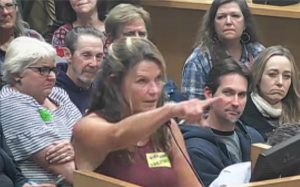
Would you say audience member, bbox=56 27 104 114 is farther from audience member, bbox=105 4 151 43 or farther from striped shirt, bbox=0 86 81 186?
striped shirt, bbox=0 86 81 186

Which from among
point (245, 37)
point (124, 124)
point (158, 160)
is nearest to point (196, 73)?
point (245, 37)

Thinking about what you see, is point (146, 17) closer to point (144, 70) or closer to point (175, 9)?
point (175, 9)

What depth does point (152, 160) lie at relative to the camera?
2.18 metres

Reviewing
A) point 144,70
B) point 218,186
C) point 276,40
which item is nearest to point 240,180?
point 218,186

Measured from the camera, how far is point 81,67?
3291 millimetres

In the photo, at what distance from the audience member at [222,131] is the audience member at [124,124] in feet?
1.30

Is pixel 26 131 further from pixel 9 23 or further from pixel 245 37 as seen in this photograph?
pixel 245 37

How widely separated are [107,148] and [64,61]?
1368 millimetres

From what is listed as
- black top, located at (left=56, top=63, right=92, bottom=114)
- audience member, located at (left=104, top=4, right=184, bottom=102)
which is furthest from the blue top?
black top, located at (left=56, top=63, right=92, bottom=114)

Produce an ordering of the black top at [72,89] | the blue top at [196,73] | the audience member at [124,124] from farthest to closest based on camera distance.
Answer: the blue top at [196,73], the black top at [72,89], the audience member at [124,124]

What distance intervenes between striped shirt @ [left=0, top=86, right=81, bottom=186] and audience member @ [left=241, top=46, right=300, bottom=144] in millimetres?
1086

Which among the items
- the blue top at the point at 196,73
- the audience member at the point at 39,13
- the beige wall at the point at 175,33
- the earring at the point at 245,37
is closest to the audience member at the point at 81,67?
the blue top at the point at 196,73

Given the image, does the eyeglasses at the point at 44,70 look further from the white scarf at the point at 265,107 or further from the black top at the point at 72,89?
the white scarf at the point at 265,107

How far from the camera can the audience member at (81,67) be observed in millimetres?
3287
